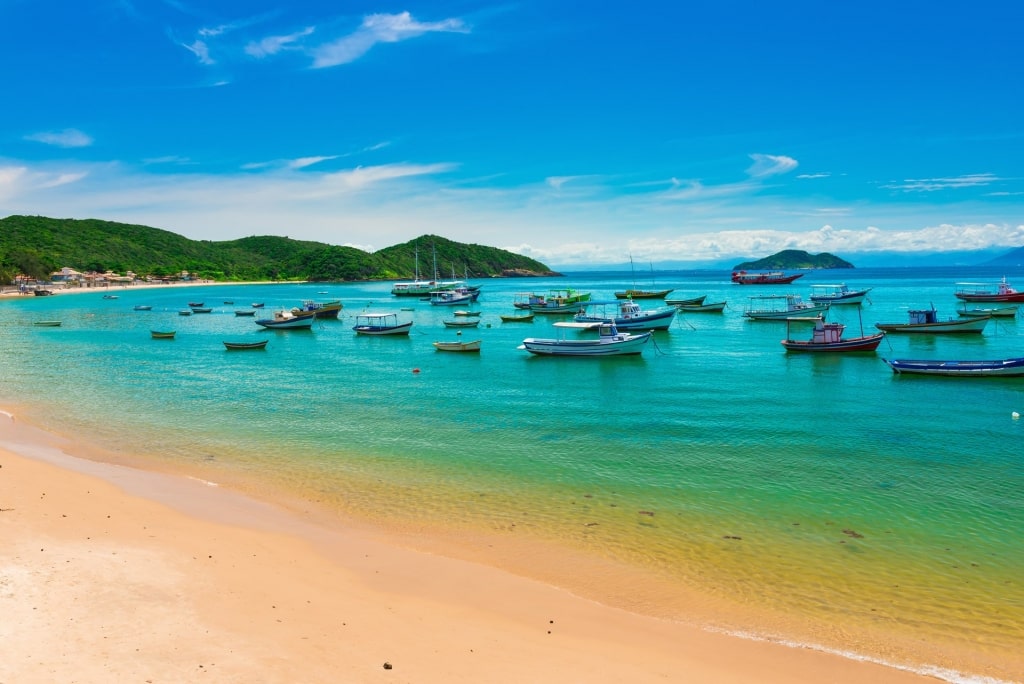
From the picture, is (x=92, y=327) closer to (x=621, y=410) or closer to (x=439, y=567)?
(x=621, y=410)

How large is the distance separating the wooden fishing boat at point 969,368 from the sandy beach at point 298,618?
3266 centimetres

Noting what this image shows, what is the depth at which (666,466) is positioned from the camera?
65.2 ft

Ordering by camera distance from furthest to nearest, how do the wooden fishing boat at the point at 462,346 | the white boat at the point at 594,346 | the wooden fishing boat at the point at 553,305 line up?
1. the wooden fishing boat at the point at 553,305
2. the wooden fishing boat at the point at 462,346
3. the white boat at the point at 594,346

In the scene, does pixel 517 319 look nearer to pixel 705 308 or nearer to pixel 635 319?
pixel 635 319

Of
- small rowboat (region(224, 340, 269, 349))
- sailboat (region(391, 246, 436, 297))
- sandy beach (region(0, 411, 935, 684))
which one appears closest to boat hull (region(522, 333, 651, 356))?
small rowboat (region(224, 340, 269, 349))

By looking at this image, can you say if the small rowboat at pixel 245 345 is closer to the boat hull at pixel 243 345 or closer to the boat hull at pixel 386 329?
the boat hull at pixel 243 345

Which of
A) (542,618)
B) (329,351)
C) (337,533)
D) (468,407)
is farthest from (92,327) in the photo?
(542,618)

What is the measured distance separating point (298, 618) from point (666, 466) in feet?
42.3

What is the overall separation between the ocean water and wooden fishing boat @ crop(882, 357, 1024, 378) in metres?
0.85

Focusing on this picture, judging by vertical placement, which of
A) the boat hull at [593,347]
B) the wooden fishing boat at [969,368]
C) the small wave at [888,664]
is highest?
the boat hull at [593,347]

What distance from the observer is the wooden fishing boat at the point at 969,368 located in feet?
116

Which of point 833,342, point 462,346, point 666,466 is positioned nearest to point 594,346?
point 462,346

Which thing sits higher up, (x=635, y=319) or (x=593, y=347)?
(x=635, y=319)

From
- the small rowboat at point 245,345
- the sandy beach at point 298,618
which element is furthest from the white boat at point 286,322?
the sandy beach at point 298,618
